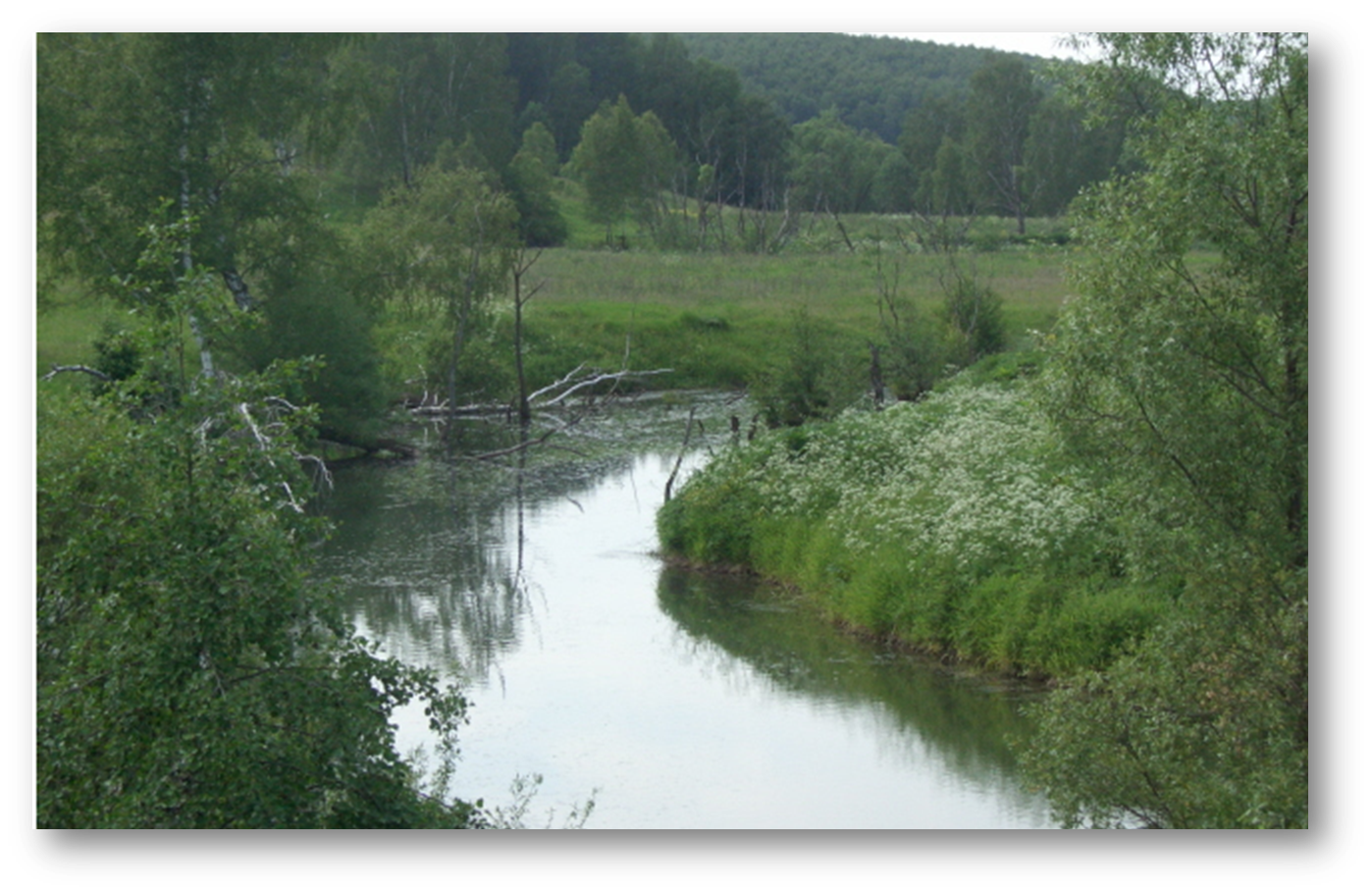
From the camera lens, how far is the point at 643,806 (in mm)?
8984

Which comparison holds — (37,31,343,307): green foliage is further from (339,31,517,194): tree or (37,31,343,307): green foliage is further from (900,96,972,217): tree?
(900,96,972,217): tree

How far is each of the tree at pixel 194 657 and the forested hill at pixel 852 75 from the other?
1365 inches

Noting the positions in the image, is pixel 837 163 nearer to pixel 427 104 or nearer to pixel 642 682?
pixel 427 104

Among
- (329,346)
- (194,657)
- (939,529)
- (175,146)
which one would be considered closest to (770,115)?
(329,346)

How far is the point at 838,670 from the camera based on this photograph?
1198 cm

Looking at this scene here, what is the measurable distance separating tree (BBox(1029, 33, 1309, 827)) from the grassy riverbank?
1.85m

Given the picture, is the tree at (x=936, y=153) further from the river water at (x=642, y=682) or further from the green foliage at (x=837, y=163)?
A: the river water at (x=642, y=682)

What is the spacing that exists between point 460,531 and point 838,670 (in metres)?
5.99

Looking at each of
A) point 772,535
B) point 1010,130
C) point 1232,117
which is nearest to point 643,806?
point 1232,117

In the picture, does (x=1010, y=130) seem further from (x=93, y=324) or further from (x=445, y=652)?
(x=445, y=652)

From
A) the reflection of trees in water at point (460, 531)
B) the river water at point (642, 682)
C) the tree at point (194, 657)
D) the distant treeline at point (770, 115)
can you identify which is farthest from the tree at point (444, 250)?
the tree at point (194, 657)

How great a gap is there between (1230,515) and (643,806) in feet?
12.8

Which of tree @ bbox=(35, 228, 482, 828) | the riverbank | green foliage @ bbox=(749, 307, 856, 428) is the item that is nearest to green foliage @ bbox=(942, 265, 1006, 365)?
green foliage @ bbox=(749, 307, 856, 428)

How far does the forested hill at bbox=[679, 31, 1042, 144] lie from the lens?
4181 cm
